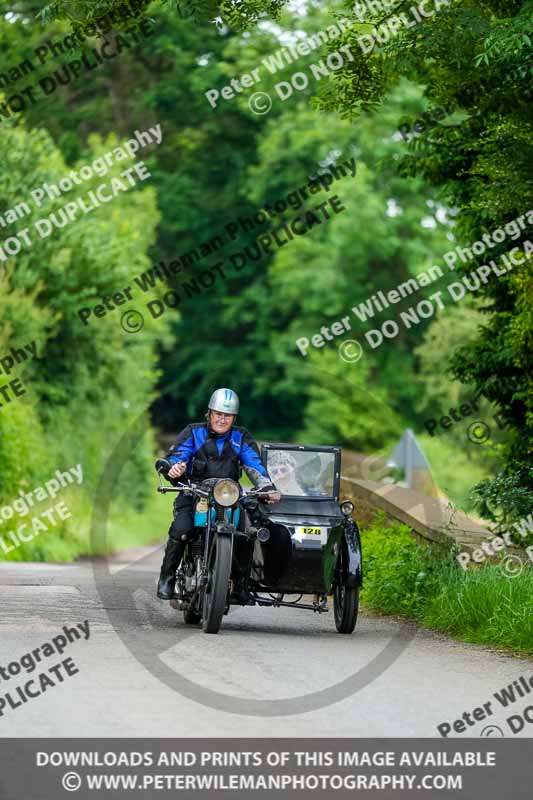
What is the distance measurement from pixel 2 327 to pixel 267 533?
1722 cm

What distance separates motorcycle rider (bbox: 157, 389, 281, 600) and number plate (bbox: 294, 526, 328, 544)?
49 centimetres

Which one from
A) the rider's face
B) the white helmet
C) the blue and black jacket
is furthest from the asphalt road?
the white helmet

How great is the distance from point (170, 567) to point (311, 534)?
1193mm

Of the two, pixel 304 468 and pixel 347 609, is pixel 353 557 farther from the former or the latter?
pixel 304 468

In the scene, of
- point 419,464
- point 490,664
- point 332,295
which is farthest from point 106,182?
point 490,664

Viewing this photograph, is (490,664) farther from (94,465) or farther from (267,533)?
(94,465)

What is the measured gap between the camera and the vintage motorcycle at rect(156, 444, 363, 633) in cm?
1298

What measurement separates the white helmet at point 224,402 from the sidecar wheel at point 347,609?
1760 mm

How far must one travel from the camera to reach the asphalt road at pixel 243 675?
28.5ft

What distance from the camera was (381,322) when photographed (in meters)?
A: 57.5

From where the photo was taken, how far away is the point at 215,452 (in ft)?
44.8

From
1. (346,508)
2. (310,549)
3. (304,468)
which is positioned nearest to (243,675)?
(310,549)

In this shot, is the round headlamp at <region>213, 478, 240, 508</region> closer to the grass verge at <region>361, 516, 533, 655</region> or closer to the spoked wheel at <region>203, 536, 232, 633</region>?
the spoked wheel at <region>203, 536, 232, 633</region>

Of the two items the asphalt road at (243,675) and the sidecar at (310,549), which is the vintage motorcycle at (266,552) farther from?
the asphalt road at (243,675)
